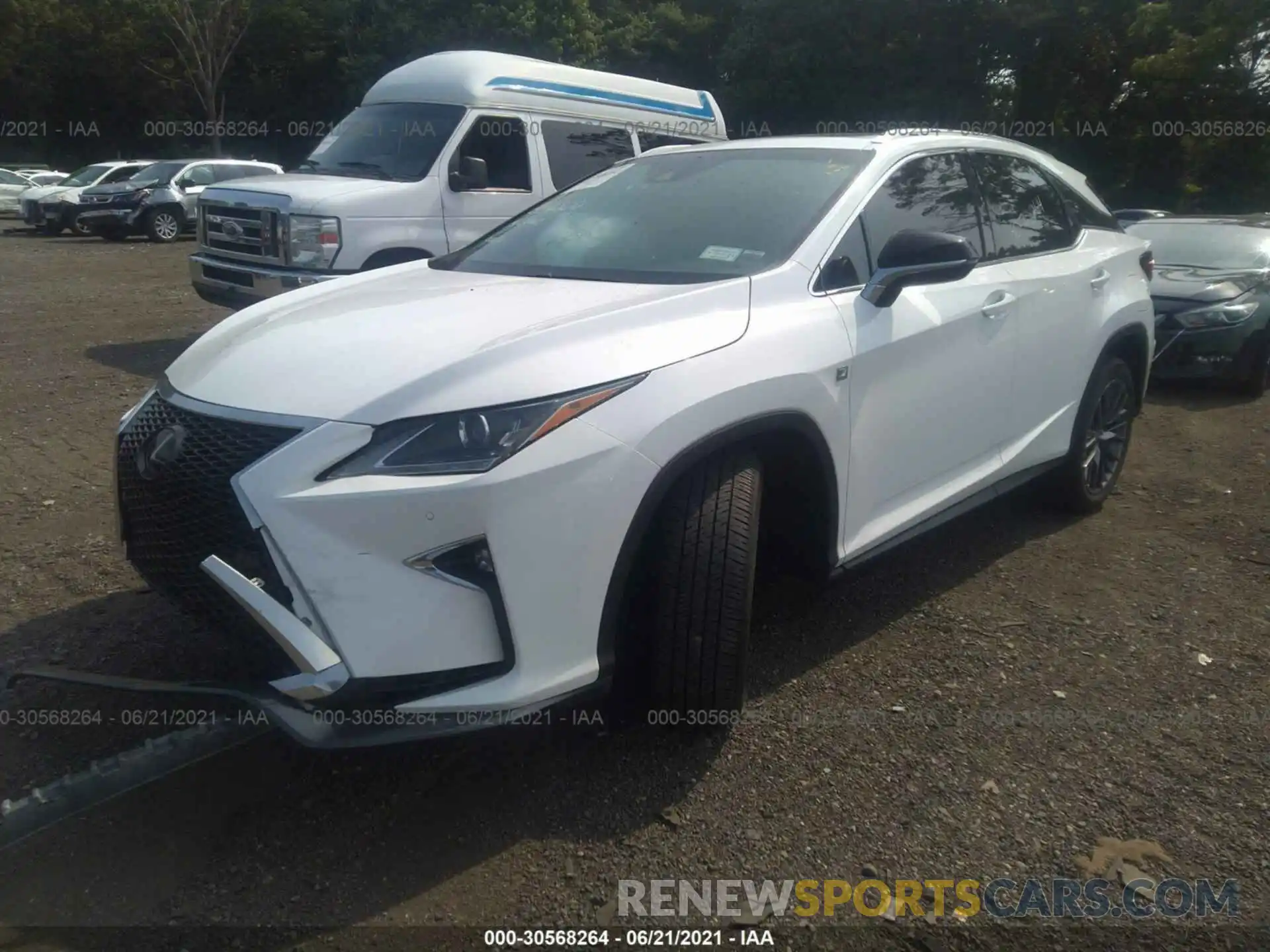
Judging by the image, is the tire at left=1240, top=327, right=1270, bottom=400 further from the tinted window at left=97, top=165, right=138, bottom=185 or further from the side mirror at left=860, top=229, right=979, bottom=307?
the tinted window at left=97, top=165, right=138, bottom=185

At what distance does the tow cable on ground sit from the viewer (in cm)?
276

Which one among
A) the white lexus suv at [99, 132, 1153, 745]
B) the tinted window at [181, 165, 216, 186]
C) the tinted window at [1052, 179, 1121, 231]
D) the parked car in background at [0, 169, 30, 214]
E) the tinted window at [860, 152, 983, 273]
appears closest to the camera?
the white lexus suv at [99, 132, 1153, 745]

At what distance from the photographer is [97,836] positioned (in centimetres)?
275

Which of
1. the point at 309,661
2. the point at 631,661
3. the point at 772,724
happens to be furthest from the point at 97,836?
the point at 772,724

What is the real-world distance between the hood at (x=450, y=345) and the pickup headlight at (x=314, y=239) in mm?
4499

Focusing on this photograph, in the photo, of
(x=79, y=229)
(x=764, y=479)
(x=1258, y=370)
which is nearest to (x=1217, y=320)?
(x=1258, y=370)

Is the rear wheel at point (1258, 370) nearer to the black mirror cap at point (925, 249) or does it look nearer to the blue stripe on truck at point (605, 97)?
the blue stripe on truck at point (605, 97)

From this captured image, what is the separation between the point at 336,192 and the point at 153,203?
1427cm

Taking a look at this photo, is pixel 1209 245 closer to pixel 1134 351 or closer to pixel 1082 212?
pixel 1134 351

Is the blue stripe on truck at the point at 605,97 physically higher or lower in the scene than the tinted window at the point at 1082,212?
higher

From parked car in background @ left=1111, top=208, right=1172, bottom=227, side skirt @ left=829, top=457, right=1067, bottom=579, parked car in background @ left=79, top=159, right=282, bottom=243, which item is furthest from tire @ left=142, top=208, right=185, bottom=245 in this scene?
side skirt @ left=829, top=457, right=1067, bottom=579

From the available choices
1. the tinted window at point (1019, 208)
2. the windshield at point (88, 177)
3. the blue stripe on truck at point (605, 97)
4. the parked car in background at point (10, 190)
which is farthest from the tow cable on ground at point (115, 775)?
the parked car in background at point (10, 190)

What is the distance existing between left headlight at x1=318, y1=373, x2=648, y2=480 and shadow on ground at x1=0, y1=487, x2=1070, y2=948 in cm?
97

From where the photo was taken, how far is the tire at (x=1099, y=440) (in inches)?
189
